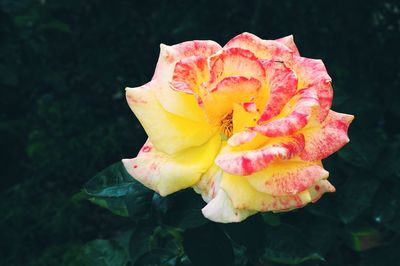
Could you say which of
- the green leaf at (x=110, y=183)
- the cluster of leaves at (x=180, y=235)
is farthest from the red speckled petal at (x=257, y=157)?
the green leaf at (x=110, y=183)

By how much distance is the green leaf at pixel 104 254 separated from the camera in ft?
4.49

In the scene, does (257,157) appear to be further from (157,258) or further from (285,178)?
(157,258)

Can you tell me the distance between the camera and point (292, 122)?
2.75 feet

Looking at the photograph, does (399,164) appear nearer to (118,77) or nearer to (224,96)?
(224,96)

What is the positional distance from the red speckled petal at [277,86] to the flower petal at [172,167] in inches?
4.6

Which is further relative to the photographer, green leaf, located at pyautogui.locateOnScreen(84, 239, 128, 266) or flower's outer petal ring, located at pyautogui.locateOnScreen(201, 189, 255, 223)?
green leaf, located at pyautogui.locateOnScreen(84, 239, 128, 266)

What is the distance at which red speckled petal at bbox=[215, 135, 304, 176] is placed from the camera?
818mm

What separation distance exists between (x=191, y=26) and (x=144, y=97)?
1.50m

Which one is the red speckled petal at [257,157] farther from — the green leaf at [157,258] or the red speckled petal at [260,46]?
the green leaf at [157,258]

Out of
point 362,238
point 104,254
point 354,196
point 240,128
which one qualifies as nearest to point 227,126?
point 240,128

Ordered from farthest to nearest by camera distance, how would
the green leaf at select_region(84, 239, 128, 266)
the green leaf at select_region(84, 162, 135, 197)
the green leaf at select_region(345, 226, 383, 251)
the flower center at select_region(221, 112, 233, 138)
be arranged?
the green leaf at select_region(345, 226, 383, 251), the green leaf at select_region(84, 239, 128, 266), the green leaf at select_region(84, 162, 135, 197), the flower center at select_region(221, 112, 233, 138)

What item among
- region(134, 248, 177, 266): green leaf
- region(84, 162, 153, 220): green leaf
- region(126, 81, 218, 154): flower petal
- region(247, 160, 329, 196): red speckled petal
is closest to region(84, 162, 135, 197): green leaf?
region(84, 162, 153, 220): green leaf

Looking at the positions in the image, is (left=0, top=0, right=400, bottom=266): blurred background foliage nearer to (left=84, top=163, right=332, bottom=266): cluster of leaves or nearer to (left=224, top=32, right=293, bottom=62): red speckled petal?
(left=84, top=163, right=332, bottom=266): cluster of leaves

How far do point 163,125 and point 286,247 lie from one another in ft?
1.63
